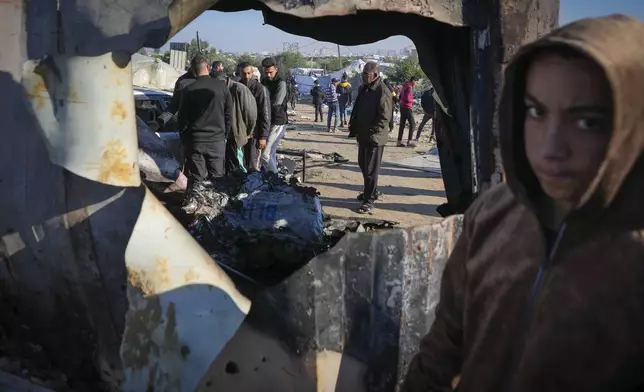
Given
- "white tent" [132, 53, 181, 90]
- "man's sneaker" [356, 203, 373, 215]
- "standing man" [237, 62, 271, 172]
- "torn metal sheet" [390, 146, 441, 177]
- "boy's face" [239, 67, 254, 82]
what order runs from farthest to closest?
"white tent" [132, 53, 181, 90], "torn metal sheet" [390, 146, 441, 177], "boy's face" [239, 67, 254, 82], "standing man" [237, 62, 271, 172], "man's sneaker" [356, 203, 373, 215]

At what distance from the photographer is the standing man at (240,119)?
7.54 m

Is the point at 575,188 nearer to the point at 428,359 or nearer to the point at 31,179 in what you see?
the point at 428,359

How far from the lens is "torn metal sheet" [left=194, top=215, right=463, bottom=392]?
256 centimetres

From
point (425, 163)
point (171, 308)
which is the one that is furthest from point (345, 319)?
point (425, 163)

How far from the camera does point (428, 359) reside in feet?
5.59

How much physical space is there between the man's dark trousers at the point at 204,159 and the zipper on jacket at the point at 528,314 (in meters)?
5.56

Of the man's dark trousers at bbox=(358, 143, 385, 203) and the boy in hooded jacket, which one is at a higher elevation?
the boy in hooded jacket

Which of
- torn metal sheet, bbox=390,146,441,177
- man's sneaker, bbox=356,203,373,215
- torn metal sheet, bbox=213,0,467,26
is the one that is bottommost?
man's sneaker, bbox=356,203,373,215

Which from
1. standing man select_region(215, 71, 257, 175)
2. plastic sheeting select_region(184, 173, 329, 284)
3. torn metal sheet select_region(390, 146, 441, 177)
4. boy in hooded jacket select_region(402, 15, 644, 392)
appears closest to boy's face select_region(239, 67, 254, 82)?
standing man select_region(215, 71, 257, 175)

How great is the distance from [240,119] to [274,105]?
3.74 ft

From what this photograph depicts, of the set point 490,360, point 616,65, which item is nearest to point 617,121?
point 616,65

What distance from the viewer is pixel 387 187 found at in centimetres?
952

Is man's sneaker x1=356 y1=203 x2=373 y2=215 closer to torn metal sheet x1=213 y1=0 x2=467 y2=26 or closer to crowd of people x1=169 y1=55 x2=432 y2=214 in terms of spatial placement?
crowd of people x1=169 y1=55 x2=432 y2=214

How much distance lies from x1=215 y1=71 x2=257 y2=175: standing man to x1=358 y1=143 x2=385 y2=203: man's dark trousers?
5.14ft
